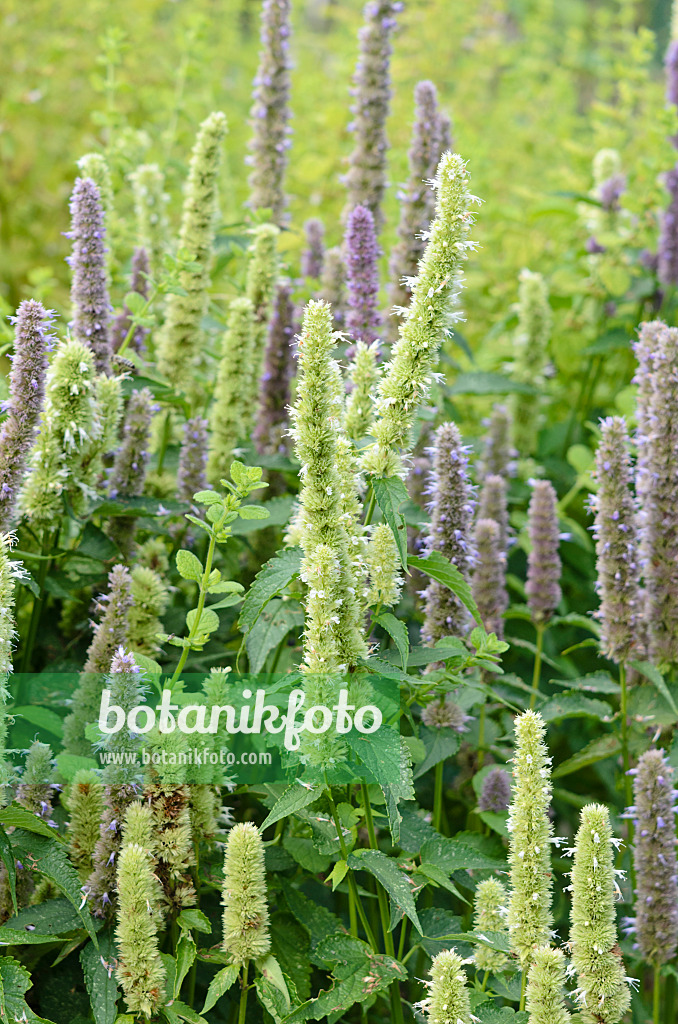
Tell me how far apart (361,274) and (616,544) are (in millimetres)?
941

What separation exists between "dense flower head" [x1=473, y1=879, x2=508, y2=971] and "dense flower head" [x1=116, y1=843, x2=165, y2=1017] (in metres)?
0.51

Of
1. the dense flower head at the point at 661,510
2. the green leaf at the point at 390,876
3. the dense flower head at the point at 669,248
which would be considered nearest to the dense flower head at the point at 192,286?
the dense flower head at the point at 661,510

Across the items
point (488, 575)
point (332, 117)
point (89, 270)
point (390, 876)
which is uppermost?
point (332, 117)

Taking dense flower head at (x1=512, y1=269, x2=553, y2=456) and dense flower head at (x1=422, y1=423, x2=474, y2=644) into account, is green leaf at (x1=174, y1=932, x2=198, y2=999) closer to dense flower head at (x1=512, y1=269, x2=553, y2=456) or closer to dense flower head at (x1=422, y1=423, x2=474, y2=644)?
dense flower head at (x1=422, y1=423, x2=474, y2=644)

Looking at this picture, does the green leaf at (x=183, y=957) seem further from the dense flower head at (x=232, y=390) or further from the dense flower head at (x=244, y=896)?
the dense flower head at (x=232, y=390)

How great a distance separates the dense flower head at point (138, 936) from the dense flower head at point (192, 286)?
60.3 inches

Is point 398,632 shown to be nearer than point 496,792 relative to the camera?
Yes

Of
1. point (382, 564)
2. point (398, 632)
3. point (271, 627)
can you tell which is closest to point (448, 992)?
point (398, 632)

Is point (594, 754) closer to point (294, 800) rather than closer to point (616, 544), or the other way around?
point (616, 544)

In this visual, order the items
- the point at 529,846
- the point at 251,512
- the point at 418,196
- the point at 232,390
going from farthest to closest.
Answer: the point at 418,196
the point at 232,390
the point at 251,512
the point at 529,846

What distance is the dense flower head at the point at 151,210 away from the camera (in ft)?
10.4

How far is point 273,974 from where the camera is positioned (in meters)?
1.68

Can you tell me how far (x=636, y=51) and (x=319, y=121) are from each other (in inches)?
64.0

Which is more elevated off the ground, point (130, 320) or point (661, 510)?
point (130, 320)
